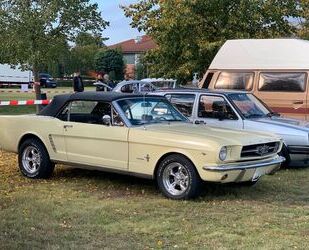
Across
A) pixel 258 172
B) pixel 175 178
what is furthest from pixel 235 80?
pixel 175 178

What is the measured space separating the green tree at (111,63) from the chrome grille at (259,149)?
5879 centimetres

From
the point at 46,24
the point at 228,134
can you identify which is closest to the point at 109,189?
the point at 228,134

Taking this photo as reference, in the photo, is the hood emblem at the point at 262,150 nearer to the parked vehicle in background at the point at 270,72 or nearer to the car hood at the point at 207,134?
the car hood at the point at 207,134

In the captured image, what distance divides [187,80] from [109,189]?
11902 mm

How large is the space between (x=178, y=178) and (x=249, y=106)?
3.77 m

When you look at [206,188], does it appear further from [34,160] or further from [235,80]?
[235,80]

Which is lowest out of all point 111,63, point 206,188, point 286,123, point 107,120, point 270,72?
point 206,188

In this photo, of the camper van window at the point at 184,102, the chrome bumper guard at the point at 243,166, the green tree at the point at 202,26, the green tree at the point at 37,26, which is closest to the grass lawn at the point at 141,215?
the chrome bumper guard at the point at 243,166

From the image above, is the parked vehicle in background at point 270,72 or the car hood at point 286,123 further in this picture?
the parked vehicle in background at point 270,72

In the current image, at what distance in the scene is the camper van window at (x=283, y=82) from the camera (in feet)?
43.7

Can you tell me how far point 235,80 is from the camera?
1403 centimetres

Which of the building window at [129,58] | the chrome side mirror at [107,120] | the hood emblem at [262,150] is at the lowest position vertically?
the hood emblem at [262,150]

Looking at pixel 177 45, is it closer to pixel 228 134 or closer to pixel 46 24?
pixel 46 24

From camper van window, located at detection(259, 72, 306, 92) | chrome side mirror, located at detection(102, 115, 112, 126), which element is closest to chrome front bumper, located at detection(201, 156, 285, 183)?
chrome side mirror, located at detection(102, 115, 112, 126)
